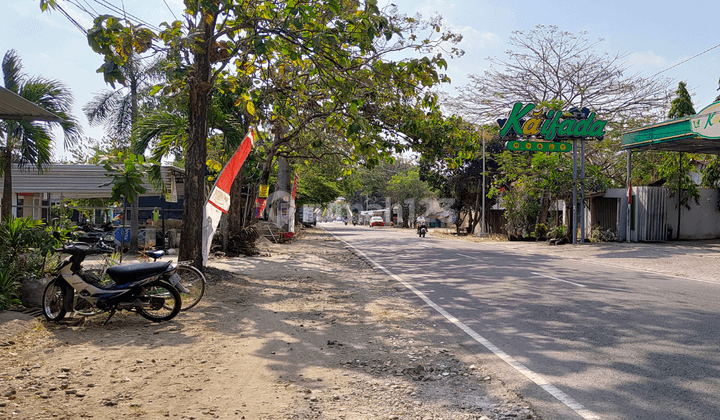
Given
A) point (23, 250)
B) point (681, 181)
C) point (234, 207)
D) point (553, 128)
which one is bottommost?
point (23, 250)

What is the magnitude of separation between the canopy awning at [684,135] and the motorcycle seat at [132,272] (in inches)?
741

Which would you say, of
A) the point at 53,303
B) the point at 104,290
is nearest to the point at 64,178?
the point at 53,303

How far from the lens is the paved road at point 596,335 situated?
13.9ft

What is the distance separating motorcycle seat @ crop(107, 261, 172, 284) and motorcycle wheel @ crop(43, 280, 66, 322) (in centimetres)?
74

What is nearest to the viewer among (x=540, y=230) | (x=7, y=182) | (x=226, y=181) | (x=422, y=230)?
(x=226, y=181)

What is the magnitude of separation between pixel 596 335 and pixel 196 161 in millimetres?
7883

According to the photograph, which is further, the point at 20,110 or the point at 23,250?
the point at 20,110

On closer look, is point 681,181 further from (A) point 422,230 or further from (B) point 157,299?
(B) point 157,299

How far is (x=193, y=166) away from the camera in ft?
34.6

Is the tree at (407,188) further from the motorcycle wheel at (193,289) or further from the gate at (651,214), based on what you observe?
the motorcycle wheel at (193,289)

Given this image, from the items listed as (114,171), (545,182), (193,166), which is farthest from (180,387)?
(545,182)

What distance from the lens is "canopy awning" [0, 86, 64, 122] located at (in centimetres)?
738

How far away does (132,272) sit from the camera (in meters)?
7.07

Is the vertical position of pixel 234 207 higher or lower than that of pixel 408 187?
lower
